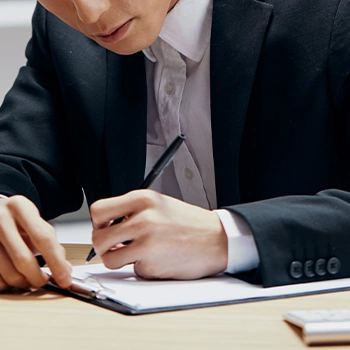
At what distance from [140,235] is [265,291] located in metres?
0.19

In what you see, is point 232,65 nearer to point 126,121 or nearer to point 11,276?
point 126,121

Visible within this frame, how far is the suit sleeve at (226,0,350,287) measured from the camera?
101 cm

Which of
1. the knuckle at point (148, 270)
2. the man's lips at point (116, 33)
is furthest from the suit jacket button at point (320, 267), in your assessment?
the man's lips at point (116, 33)

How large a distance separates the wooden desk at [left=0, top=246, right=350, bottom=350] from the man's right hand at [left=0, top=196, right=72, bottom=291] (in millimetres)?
57

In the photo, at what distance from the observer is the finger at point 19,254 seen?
97 centimetres

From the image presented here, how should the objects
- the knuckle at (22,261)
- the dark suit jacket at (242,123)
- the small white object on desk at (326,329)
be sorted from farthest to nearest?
the dark suit jacket at (242,123) → the knuckle at (22,261) → the small white object on desk at (326,329)

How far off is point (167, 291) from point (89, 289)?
3.8 inches

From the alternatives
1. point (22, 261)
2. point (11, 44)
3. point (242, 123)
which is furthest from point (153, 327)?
point (11, 44)

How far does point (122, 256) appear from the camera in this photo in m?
1.03

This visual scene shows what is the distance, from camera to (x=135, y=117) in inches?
63.8

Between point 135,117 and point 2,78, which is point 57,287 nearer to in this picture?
point 135,117

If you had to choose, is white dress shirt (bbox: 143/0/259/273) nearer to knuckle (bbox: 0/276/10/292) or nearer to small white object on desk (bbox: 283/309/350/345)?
knuckle (bbox: 0/276/10/292)

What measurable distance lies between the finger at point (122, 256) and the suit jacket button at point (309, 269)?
23cm

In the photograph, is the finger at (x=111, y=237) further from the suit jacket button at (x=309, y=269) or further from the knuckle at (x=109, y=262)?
the suit jacket button at (x=309, y=269)
